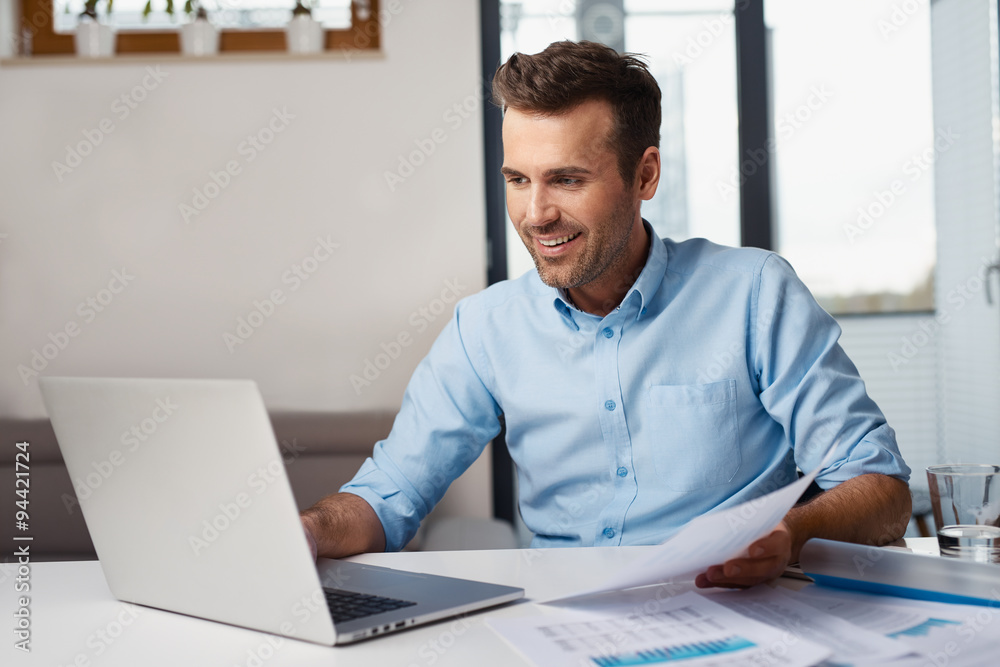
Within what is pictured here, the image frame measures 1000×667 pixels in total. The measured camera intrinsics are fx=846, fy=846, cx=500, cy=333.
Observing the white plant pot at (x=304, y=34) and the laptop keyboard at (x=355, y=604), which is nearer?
the laptop keyboard at (x=355, y=604)

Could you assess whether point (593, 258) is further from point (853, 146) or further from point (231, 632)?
point (853, 146)

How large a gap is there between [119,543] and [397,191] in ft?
6.26

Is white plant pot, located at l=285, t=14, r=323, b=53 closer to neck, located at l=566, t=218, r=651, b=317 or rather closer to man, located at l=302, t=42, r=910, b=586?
man, located at l=302, t=42, r=910, b=586

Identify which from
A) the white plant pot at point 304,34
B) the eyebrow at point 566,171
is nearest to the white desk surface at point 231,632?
the eyebrow at point 566,171

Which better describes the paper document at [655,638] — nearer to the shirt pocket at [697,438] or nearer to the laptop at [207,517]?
the laptop at [207,517]

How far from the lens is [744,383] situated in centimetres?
132

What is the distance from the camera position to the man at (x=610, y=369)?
1.30 meters

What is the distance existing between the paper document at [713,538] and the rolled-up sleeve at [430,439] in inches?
21.6

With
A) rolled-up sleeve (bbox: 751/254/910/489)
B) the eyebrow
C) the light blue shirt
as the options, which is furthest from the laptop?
the eyebrow

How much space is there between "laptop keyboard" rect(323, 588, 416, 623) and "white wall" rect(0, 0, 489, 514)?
5.91 feet

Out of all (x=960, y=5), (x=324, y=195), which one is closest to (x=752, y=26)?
(x=960, y=5)

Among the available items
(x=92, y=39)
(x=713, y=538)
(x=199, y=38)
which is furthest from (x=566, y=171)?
(x=92, y=39)

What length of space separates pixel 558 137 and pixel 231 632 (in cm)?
87

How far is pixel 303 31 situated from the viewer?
2.62 meters
